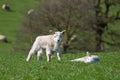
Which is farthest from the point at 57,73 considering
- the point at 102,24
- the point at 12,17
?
the point at 12,17

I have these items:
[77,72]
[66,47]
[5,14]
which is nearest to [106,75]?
[77,72]

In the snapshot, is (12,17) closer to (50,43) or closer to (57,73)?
(50,43)

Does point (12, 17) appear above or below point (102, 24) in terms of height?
above

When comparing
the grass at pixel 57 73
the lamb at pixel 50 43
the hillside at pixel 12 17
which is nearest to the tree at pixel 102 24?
the hillside at pixel 12 17

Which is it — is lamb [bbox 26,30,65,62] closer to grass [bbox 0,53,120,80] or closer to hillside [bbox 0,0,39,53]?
grass [bbox 0,53,120,80]

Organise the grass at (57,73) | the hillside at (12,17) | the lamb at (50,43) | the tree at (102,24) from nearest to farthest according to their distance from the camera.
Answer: the grass at (57,73) → the lamb at (50,43) → the tree at (102,24) → the hillside at (12,17)

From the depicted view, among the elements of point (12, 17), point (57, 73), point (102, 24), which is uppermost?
point (57, 73)

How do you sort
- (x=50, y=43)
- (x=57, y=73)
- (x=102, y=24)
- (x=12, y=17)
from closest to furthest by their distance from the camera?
(x=57, y=73), (x=50, y=43), (x=102, y=24), (x=12, y=17)

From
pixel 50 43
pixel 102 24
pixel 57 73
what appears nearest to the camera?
pixel 57 73

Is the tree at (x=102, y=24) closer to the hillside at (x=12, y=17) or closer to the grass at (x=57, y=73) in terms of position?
the hillside at (x=12, y=17)

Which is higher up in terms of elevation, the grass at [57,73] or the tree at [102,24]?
the grass at [57,73]

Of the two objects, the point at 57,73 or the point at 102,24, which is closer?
the point at 57,73

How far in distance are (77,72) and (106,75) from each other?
103cm

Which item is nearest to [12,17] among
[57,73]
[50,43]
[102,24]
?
[102,24]
